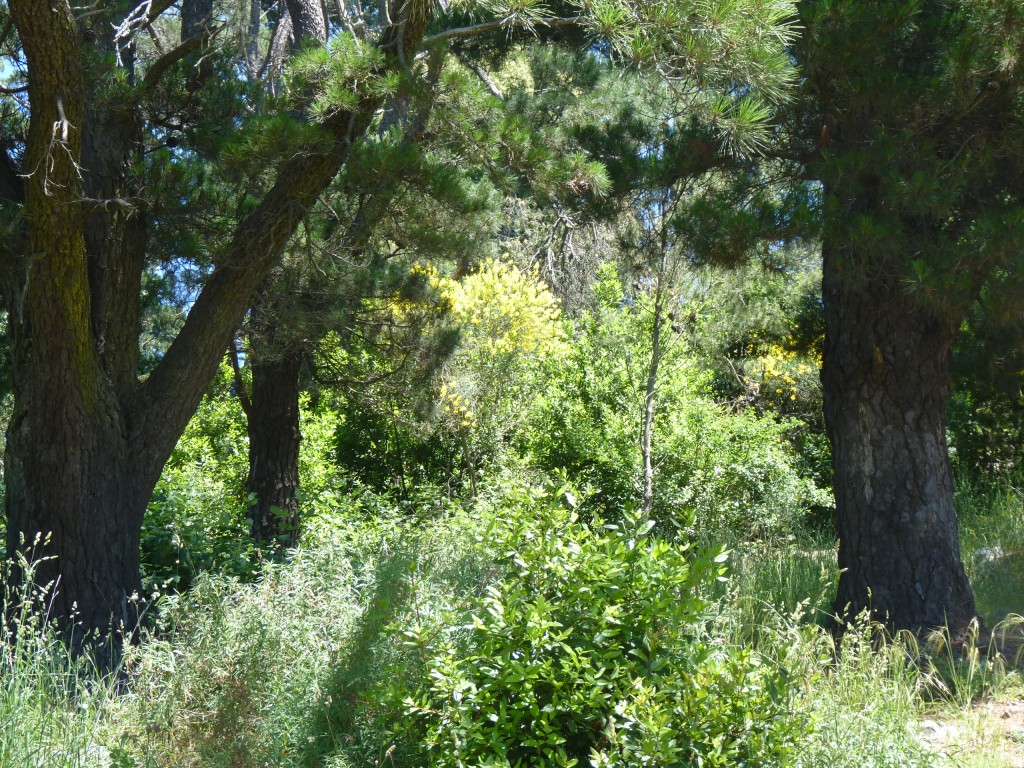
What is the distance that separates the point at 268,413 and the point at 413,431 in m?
2.85

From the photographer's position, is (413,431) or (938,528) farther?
(413,431)

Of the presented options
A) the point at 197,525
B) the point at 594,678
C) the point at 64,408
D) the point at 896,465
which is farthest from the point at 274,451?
the point at 594,678

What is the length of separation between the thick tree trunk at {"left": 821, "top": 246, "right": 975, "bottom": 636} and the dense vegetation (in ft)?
0.06

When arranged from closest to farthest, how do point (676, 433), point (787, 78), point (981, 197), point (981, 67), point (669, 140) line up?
point (787, 78), point (981, 67), point (981, 197), point (669, 140), point (676, 433)

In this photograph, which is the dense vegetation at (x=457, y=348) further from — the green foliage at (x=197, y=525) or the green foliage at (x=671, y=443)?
the green foliage at (x=671, y=443)

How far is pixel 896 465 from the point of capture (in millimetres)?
5156

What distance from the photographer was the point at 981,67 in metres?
4.35

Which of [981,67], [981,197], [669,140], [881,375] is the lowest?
[881,375]

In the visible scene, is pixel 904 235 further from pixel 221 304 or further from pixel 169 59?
pixel 169 59

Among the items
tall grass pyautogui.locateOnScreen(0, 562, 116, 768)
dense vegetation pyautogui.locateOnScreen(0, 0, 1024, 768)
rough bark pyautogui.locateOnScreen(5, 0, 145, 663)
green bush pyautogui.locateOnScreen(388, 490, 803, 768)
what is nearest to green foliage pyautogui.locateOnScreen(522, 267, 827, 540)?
dense vegetation pyautogui.locateOnScreen(0, 0, 1024, 768)

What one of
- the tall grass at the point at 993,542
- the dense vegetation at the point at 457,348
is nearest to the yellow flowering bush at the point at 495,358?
the dense vegetation at the point at 457,348

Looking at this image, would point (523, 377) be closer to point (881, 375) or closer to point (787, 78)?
point (881, 375)

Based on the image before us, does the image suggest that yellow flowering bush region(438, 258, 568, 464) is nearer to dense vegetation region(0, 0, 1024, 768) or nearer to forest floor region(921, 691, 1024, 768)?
dense vegetation region(0, 0, 1024, 768)

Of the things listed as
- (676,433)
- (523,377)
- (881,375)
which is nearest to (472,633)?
(881,375)
